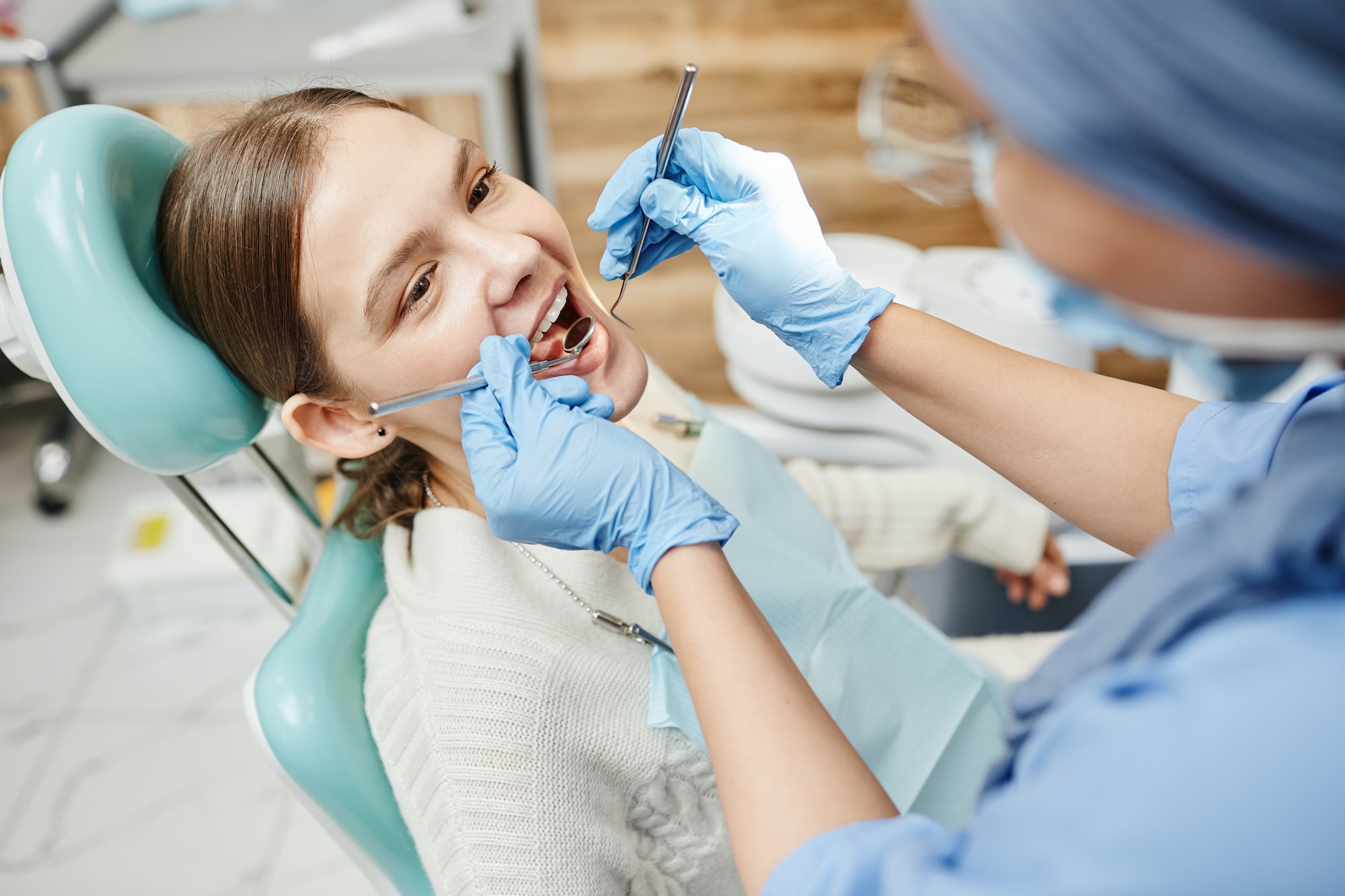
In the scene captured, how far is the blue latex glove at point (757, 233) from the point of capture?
40.5 inches

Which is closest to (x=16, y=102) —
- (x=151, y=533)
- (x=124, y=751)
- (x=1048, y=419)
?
(x=151, y=533)

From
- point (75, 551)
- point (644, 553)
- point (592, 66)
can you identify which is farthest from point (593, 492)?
point (75, 551)

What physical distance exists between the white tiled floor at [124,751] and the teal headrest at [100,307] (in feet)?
3.80

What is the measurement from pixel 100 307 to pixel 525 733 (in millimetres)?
555

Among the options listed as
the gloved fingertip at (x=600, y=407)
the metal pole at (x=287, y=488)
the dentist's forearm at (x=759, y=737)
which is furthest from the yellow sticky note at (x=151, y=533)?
the dentist's forearm at (x=759, y=737)

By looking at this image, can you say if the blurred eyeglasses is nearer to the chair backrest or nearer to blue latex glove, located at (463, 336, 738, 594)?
blue latex glove, located at (463, 336, 738, 594)

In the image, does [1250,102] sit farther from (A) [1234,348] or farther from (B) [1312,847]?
(B) [1312,847]

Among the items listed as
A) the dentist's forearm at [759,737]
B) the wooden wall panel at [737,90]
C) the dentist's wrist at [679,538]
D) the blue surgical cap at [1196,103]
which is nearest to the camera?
the blue surgical cap at [1196,103]

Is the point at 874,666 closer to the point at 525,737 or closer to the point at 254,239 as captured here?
the point at 525,737

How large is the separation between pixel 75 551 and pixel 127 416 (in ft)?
6.01

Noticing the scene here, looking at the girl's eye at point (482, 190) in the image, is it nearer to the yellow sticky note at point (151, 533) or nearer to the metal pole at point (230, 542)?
the metal pole at point (230, 542)

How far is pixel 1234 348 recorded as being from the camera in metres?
0.52

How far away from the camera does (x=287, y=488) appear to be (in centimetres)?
119

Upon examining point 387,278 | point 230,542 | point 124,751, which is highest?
point 387,278
